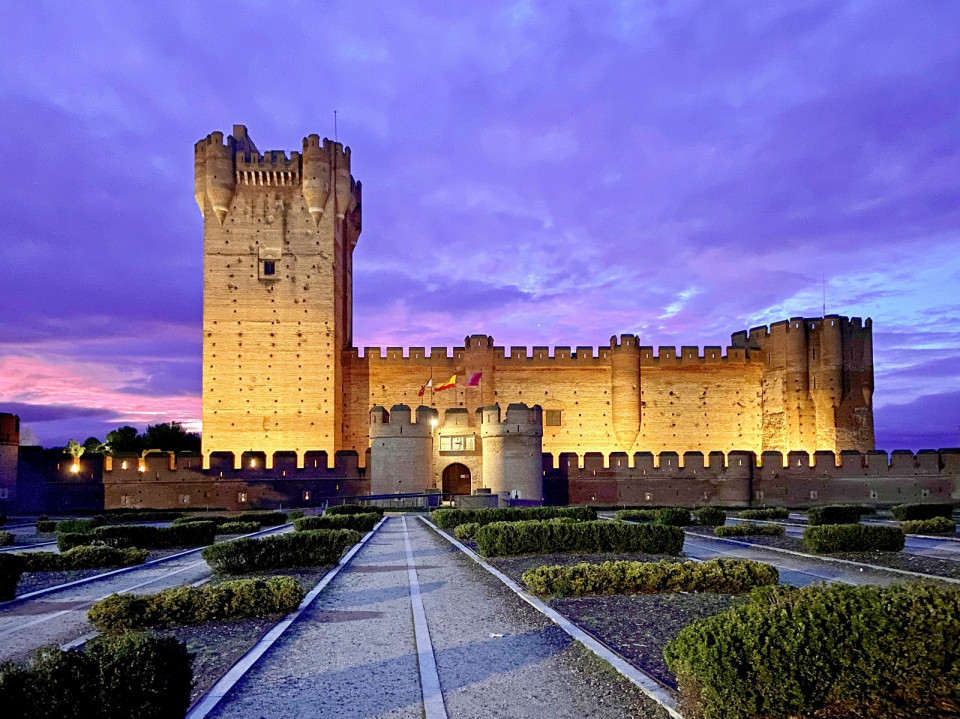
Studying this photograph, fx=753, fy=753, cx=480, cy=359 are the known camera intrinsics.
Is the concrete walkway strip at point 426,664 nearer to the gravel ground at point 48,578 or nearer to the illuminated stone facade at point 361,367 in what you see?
the gravel ground at point 48,578

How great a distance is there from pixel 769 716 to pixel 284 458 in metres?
28.5

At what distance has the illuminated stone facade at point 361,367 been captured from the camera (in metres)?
35.7

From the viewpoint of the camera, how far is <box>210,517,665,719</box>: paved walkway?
4.58 m

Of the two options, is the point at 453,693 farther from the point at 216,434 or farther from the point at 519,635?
the point at 216,434

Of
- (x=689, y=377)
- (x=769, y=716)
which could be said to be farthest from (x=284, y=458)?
(x=769, y=716)

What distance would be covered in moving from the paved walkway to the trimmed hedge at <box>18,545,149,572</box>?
5429 mm

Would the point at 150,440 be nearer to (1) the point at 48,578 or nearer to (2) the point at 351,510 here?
(2) the point at 351,510

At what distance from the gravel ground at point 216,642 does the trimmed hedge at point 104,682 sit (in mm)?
1077

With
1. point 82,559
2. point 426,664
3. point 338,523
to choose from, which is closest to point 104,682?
point 426,664

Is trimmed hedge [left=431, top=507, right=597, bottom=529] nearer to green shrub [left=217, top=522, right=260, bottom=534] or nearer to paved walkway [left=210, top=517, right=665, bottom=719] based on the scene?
green shrub [left=217, top=522, right=260, bottom=534]

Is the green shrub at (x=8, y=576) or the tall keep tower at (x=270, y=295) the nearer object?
the green shrub at (x=8, y=576)

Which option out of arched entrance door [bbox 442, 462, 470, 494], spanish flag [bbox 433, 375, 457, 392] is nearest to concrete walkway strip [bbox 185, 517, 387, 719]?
arched entrance door [bbox 442, 462, 470, 494]

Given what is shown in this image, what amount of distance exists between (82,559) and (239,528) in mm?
Result: 6867

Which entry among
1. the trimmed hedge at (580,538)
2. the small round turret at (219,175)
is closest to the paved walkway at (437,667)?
the trimmed hedge at (580,538)
